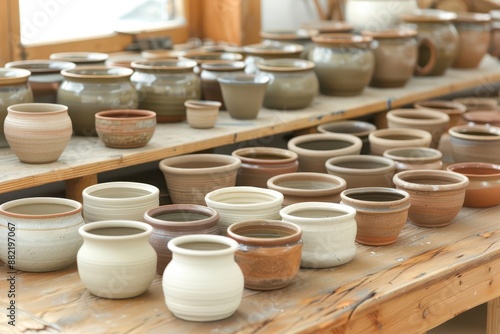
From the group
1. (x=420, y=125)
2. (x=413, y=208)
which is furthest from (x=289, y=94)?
(x=413, y=208)

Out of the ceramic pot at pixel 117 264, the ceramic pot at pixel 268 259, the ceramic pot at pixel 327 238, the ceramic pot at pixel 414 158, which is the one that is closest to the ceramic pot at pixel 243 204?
the ceramic pot at pixel 327 238

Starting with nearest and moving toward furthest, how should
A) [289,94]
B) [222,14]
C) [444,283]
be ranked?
[444,283]
[289,94]
[222,14]

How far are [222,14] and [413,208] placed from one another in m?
1.84

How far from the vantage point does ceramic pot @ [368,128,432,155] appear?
8.71 ft

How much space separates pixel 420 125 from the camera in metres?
2.90

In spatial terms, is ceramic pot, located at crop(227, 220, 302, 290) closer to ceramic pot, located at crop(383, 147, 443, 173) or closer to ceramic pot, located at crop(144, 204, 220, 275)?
ceramic pot, located at crop(144, 204, 220, 275)

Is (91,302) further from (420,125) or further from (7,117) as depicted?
(420,125)

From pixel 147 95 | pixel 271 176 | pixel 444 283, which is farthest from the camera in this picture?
pixel 147 95

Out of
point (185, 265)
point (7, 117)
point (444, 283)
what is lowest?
point (444, 283)

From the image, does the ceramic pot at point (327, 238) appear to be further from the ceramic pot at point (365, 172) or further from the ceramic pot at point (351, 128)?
the ceramic pot at point (351, 128)

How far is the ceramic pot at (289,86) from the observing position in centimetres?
296

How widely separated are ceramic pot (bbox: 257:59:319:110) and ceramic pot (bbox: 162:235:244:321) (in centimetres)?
136

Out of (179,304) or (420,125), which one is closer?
(179,304)

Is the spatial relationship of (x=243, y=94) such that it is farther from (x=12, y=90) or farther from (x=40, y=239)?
(x=40, y=239)
